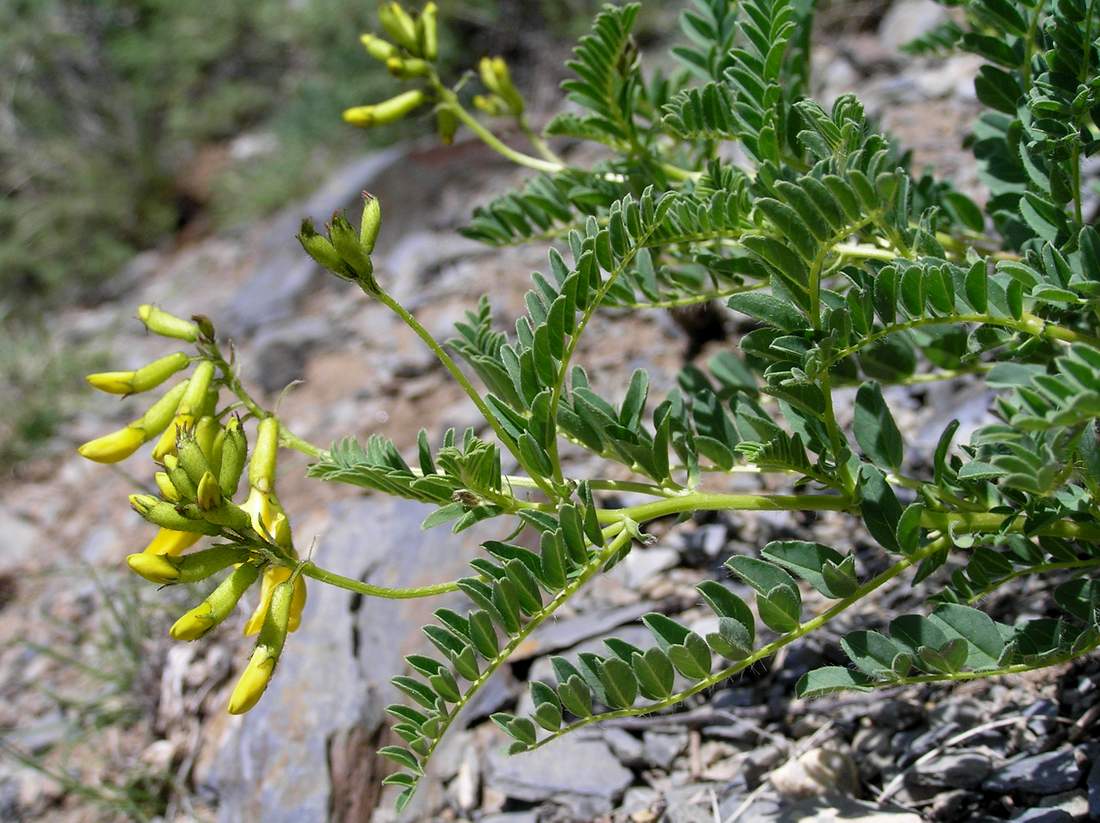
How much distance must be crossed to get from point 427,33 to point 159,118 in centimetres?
758

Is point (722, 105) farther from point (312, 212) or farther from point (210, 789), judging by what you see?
point (312, 212)

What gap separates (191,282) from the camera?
6.46m

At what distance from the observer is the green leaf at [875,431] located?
4.88 ft

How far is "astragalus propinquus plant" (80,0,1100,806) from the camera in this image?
1223 millimetres

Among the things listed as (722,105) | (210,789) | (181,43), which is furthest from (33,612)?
(181,43)

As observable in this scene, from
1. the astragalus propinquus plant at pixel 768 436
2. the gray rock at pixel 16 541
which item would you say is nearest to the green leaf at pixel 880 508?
the astragalus propinquus plant at pixel 768 436

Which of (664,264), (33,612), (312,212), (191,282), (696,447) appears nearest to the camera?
(696,447)

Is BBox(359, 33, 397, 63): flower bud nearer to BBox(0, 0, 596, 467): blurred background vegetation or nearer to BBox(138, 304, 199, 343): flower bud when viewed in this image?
BBox(138, 304, 199, 343): flower bud

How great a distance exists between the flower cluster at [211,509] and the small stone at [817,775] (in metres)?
0.82

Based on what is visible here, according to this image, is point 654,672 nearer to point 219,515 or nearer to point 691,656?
point 691,656

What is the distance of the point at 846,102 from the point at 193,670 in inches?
83.3

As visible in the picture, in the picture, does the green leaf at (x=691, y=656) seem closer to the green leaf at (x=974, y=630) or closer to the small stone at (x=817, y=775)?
the green leaf at (x=974, y=630)

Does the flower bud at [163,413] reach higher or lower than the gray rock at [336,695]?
higher

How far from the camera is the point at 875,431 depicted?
4.90 ft
